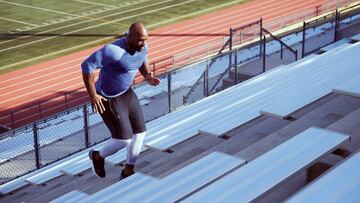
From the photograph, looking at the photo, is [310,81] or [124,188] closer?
[124,188]

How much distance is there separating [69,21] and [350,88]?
22147mm

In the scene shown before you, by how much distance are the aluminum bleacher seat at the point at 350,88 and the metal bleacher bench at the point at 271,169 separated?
1.52m

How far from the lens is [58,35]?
2592 centimetres

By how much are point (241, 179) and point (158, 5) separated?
2694 cm

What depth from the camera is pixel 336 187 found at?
15.4 feet

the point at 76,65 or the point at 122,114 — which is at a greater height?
the point at 122,114

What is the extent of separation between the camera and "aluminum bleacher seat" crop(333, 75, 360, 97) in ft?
24.5

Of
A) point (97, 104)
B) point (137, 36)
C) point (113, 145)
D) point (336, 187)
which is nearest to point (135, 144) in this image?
point (113, 145)

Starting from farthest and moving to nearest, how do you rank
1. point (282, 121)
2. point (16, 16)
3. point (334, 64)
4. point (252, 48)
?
1. point (16, 16)
2. point (252, 48)
3. point (334, 64)
4. point (282, 121)

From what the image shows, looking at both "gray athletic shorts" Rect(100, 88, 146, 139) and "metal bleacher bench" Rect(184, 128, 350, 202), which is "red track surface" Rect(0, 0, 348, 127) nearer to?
"gray athletic shorts" Rect(100, 88, 146, 139)

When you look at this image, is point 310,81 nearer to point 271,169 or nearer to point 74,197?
point 271,169

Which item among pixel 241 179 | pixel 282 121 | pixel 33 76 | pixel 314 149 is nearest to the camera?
pixel 241 179

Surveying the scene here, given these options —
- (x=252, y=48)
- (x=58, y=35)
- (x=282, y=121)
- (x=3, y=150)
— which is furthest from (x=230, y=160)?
(x=58, y=35)

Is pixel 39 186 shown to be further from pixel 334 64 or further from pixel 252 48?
pixel 252 48
